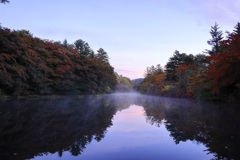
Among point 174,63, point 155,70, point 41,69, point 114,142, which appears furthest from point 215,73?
point 155,70

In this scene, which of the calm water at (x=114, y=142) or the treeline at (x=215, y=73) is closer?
the calm water at (x=114, y=142)

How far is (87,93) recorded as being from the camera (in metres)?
50.3

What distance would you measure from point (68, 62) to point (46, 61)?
17.7ft

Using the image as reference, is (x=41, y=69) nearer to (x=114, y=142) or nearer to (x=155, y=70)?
(x=114, y=142)

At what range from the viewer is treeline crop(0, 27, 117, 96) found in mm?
28641

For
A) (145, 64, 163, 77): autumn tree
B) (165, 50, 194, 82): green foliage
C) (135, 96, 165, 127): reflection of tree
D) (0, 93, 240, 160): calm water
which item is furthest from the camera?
(145, 64, 163, 77): autumn tree

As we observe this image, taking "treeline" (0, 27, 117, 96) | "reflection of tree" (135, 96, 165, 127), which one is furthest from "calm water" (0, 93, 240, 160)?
"treeline" (0, 27, 117, 96)

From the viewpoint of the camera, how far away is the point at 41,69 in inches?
1432

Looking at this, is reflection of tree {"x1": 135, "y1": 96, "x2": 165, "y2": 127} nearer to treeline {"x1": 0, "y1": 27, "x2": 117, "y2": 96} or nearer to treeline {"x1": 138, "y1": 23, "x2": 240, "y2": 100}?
treeline {"x1": 138, "y1": 23, "x2": 240, "y2": 100}

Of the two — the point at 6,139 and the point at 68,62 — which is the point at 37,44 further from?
the point at 6,139

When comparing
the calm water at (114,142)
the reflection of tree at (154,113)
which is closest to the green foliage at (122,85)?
the reflection of tree at (154,113)

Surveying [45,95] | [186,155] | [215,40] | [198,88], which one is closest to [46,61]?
[45,95]

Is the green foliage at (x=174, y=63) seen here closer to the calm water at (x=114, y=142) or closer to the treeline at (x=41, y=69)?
the treeline at (x=41, y=69)

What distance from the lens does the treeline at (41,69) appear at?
28641 mm
